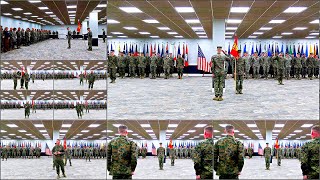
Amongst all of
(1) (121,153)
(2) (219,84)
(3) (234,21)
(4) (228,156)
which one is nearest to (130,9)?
(3) (234,21)

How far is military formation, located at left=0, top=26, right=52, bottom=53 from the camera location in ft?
18.6

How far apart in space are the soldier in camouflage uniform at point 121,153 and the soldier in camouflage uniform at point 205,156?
889 millimetres

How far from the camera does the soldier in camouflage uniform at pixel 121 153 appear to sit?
19.0 feet

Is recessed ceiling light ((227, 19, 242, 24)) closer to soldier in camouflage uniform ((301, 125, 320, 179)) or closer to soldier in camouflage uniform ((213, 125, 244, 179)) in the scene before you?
soldier in camouflage uniform ((301, 125, 320, 179))

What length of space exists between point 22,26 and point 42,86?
884mm

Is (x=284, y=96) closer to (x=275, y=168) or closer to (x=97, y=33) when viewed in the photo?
(x=275, y=168)

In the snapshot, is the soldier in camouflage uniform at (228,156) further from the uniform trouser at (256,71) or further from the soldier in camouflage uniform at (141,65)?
the uniform trouser at (256,71)

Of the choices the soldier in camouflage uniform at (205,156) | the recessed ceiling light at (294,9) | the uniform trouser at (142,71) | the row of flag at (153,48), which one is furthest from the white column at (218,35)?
the row of flag at (153,48)

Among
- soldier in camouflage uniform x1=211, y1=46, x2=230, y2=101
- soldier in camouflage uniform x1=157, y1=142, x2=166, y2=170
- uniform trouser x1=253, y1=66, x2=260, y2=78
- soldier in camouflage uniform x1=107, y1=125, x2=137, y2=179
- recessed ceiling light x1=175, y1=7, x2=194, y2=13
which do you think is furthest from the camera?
uniform trouser x1=253, y1=66, x2=260, y2=78

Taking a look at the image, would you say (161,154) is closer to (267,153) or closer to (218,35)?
(267,153)

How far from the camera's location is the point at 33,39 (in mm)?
5746

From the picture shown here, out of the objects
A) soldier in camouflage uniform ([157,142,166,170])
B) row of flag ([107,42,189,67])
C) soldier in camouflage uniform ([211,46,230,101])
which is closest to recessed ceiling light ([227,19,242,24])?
soldier in camouflage uniform ([211,46,230,101])

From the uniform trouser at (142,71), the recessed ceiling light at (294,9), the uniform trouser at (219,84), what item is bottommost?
the uniform trouser at (219,84)

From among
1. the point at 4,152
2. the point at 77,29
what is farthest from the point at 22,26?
the point at 4,152
